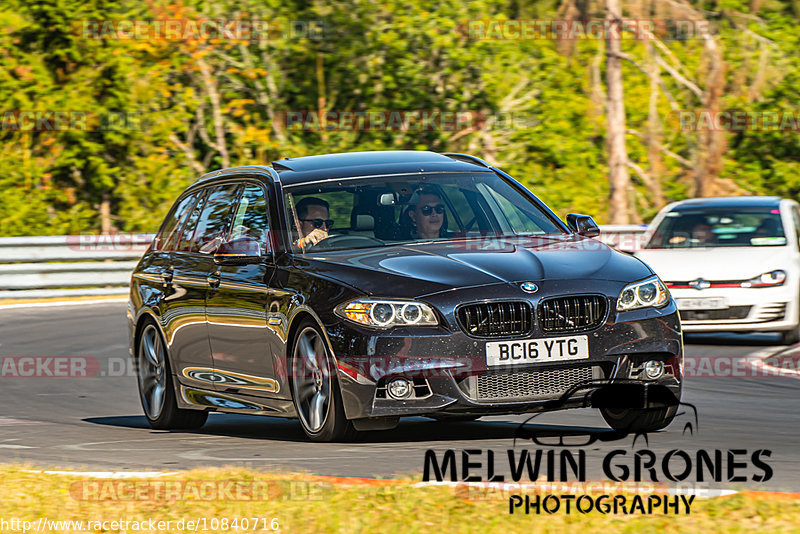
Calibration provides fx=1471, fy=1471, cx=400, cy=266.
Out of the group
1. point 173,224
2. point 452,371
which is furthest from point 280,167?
point 452,371

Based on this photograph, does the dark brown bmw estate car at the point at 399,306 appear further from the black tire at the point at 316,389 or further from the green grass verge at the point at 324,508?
the green grass verge at the point at 324,508

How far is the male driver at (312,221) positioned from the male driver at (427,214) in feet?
1.66

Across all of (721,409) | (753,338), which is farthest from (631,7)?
(721,409)

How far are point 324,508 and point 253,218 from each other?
3.55m

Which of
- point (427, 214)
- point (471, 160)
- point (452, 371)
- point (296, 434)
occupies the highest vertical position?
point (471, 160)

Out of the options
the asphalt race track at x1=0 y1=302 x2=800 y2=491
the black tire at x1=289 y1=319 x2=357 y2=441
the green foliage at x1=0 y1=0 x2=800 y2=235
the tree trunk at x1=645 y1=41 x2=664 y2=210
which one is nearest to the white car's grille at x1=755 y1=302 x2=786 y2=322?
the asphalt race track at x1=0 y1=302 x2=800 y2=491

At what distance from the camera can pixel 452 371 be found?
7422 millimetres

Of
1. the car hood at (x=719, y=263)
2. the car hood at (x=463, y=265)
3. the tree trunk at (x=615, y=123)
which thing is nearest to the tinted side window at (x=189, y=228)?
the car hood at (x=463, y=265)

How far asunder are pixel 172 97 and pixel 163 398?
63.1ft

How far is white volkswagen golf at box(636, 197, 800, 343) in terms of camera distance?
47.8ft

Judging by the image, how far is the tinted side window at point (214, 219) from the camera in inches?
371

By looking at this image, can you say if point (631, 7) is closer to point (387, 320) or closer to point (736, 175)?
point (736, 175)
